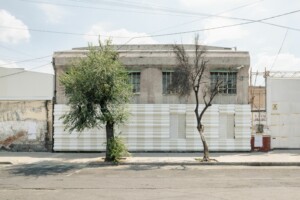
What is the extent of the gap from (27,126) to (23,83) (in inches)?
698

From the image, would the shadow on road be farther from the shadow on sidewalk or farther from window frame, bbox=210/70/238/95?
window frame, bbox=210/70/238/95

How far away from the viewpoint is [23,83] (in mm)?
39844

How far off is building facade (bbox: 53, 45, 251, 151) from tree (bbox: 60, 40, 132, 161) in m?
3.98

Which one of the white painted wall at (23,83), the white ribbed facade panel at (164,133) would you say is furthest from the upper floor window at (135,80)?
the white painted wall at (23,83)

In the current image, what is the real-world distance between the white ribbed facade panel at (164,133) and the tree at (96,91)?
12.9 feet

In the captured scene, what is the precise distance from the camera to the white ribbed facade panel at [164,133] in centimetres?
2286

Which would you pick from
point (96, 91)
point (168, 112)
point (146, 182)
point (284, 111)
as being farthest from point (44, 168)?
point (284, 111)

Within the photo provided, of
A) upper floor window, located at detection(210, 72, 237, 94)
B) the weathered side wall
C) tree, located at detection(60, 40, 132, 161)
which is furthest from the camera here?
the weathered side wall

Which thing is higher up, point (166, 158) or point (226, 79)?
point (226, 79)

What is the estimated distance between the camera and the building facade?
75.0ft

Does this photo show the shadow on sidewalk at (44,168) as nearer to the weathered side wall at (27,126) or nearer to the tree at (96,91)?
the tree at (96,91)

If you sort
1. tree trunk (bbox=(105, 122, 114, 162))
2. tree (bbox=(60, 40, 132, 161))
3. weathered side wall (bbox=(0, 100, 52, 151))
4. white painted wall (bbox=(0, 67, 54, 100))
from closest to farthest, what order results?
tree (bbox=(60, 40, 132, 161)), tree trunk (bbox=(105, 122, 114, 162)), weathered side wall (bbox=(0, 100, 52, 151)), white painted wall (bbox=(0, 67, 54, 100))

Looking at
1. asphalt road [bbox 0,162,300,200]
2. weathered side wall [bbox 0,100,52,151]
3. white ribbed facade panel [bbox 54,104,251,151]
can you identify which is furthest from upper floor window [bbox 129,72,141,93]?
asphalt road [bbox 0,162,300,200]

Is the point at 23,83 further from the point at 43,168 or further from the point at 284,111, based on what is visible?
the point at 284,111
